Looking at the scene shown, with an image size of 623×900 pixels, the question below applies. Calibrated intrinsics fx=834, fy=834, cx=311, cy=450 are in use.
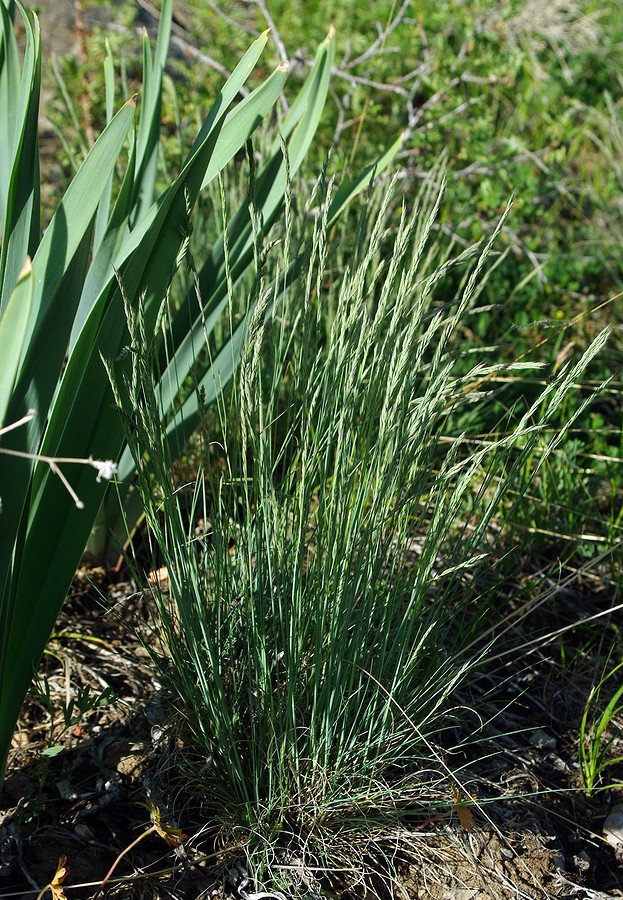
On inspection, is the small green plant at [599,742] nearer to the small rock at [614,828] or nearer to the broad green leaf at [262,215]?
the small rock at [614,828]

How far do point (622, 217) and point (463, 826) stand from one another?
2.48 metres

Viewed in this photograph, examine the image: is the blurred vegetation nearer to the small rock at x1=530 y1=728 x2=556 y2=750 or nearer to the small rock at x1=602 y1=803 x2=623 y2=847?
the small rock at x1=530 y1=728 x2=556 y2=750

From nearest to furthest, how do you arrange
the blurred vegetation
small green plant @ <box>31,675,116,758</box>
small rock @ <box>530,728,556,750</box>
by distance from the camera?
1. small green plant @ <box>31,675,116,758</box>
2. small rock @ <box>530,728,556,750</box>
3. the blurred vegetation

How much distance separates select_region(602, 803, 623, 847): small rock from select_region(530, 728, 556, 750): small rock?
15cm

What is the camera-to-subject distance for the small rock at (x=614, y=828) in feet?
4.59

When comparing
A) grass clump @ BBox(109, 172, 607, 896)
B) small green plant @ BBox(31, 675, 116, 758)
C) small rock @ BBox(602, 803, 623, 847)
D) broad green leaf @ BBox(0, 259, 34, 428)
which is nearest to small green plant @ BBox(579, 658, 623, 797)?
small rock @ BBox(602, 803, 623, 847)

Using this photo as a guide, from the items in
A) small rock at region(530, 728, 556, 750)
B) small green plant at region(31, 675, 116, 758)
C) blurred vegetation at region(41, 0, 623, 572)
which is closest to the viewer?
small green plant at region(31, 675, 116, 758)

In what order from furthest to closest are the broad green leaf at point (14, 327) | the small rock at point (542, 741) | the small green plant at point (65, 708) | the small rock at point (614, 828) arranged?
the small rock at point (542, 741)
the small rock at point (614, 828)
the small green plant at point (65, 708)
the broad green leaf at point (14, 327)

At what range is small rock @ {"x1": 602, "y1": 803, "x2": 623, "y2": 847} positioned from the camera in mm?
1398

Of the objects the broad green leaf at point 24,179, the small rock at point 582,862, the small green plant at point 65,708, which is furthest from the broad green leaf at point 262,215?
the small rock at point 582,862

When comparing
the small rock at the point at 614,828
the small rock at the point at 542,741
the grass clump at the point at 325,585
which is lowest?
the small rock at the point at 614,828

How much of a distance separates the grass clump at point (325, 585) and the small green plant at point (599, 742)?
277 mm

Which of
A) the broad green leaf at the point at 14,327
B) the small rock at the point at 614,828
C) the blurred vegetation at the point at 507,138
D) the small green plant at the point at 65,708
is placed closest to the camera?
the broad green leaf at the point at 14,327

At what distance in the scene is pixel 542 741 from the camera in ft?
5.05
